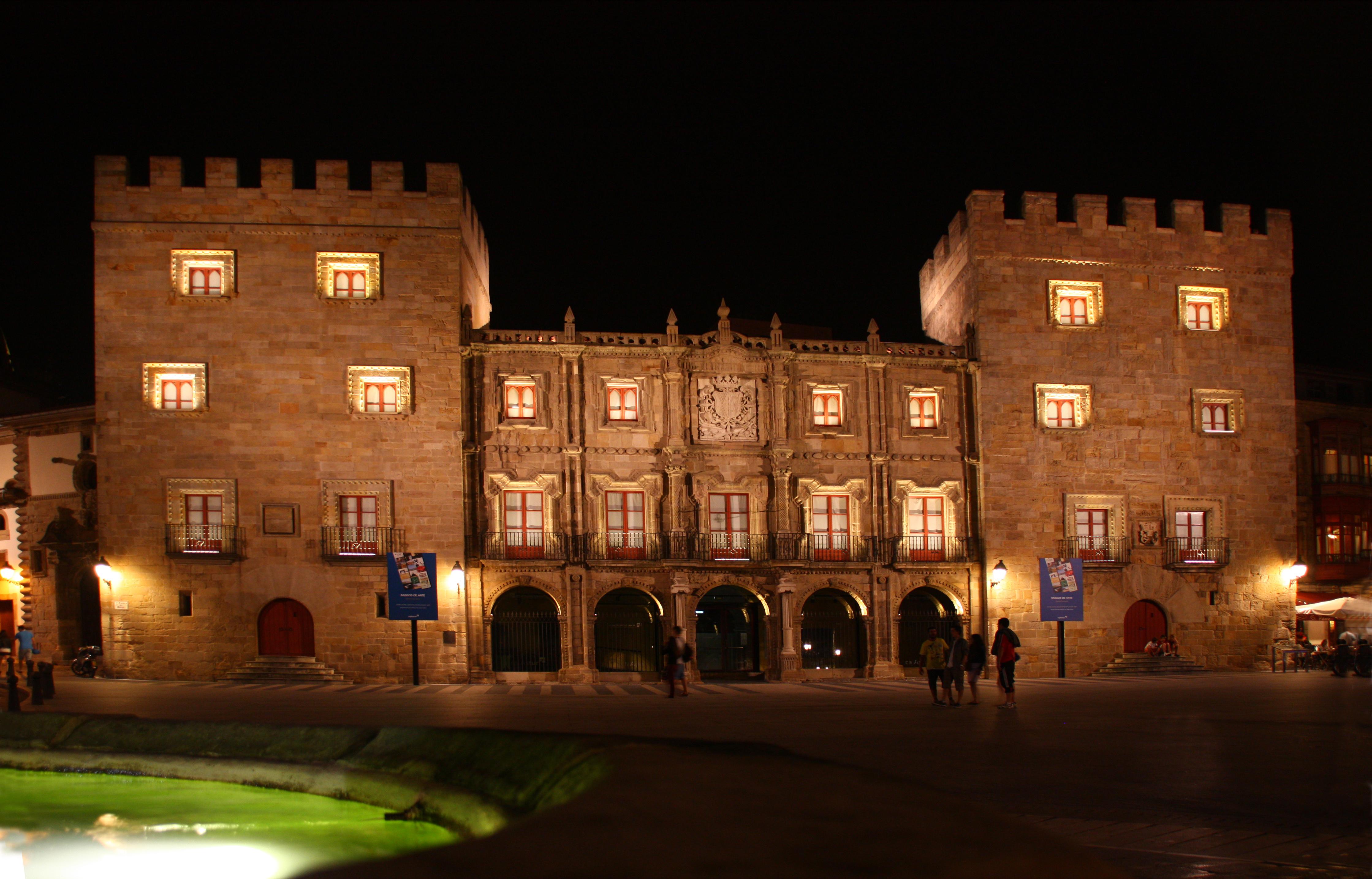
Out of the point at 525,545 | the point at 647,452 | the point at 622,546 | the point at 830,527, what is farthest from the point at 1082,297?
the point at 525,545

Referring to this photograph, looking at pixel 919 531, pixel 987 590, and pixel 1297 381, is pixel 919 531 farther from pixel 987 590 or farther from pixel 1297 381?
pixel 1297 381

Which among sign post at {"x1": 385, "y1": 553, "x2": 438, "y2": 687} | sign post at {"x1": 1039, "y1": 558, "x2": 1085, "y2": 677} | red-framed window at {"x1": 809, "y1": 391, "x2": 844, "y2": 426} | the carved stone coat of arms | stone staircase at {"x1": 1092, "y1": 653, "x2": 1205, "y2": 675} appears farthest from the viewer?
red-framed window at {"x1": 809, "y1": 391, "x2": 844, "y2": 426}

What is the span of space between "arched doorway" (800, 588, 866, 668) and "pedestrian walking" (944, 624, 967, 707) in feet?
44.5

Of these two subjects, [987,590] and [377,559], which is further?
[987,590]

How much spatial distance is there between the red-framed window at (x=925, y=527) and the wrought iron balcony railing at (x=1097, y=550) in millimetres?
3478

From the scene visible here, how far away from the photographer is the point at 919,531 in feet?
117

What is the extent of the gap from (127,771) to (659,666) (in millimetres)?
23667

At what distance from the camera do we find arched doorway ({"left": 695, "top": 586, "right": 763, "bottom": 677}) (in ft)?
116

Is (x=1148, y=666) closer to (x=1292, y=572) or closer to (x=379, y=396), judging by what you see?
(x=1292, y=572)

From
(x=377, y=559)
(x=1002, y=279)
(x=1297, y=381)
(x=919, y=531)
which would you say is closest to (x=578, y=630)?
(x=377, y=559)

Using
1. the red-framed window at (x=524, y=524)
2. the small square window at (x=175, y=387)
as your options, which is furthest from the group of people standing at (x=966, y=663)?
the small square window at (x=175, y=387)

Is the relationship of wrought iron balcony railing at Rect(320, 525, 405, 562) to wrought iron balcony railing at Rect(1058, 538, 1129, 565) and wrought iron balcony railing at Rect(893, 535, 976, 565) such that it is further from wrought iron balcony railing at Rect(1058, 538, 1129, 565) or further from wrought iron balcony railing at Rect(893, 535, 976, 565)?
wrought iron balcony railing at Rect(1058, 538, 1129, 565)

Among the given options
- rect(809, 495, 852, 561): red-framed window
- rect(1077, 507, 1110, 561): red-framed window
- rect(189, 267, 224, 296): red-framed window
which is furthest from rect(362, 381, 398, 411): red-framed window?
rect(1077, 507, 1110, 561): red-framed window

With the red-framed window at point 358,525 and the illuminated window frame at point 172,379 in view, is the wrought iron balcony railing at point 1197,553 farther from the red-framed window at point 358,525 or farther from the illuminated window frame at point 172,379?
the illuminated window frame at point 172,379
